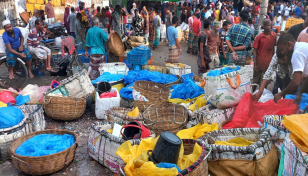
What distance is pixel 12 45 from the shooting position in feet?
21.7

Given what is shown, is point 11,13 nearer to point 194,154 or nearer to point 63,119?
point 63,119

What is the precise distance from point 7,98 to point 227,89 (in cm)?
399

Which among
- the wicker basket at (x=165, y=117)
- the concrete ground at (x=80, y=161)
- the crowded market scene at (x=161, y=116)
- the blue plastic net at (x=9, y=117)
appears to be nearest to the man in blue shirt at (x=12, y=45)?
the crowded market scene at (x=161, y=116)

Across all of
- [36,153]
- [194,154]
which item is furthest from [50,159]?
[194,154]

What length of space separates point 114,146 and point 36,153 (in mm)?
1034

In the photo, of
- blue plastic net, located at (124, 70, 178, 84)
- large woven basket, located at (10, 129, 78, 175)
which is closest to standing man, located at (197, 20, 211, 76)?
blue plastic net, located at (124, 70, 178, 84)

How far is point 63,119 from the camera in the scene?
4988mm

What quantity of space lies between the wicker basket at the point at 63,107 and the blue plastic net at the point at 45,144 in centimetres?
90

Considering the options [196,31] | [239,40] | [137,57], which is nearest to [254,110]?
[239,40]

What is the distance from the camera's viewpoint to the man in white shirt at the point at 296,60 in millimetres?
3314

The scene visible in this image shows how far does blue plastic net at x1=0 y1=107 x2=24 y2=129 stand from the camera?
12.4ft

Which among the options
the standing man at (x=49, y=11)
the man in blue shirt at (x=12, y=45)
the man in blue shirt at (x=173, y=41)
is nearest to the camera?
the man in blue shirt at (x=12, y=45)

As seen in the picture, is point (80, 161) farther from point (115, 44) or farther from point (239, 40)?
point (115, 44)

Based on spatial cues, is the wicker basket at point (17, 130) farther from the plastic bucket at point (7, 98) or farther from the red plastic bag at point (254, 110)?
the red plastic bag at point (254, 110)
